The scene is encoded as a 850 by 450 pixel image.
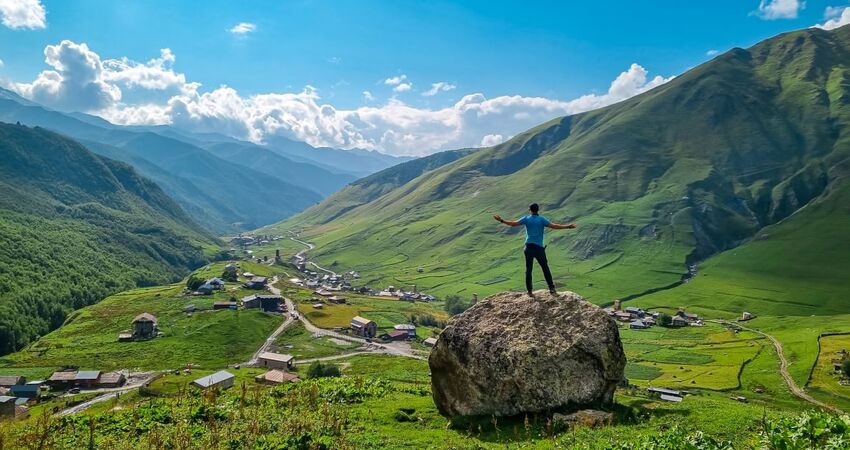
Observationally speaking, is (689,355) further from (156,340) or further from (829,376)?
(156,340)

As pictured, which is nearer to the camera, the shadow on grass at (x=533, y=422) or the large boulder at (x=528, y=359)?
the shadow on grass at (x=533, y=422)

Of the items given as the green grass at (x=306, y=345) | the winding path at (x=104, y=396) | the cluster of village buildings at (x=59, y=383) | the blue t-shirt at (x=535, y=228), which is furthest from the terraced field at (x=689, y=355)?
the cluster of village buildings at (x=59, y=383)

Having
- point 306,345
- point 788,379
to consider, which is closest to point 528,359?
point 788,379

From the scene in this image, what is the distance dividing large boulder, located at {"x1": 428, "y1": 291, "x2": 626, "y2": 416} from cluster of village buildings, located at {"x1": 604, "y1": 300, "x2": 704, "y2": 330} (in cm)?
14270

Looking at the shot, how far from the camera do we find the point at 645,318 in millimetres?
171750

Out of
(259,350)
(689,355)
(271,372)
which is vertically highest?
(271,372)

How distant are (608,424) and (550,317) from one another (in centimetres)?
632

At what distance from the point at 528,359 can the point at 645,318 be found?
168454 mm

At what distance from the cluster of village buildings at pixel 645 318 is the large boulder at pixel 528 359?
14270 centimetres

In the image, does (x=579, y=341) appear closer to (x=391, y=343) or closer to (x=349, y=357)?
(x=349, y=357)

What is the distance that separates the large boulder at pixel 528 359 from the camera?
926 inches

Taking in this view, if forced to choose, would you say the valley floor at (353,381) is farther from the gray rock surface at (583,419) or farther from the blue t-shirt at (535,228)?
the blue t-shirt at (535,228)

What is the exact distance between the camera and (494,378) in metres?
23.9

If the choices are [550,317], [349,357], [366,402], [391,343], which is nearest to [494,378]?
[550,317]
